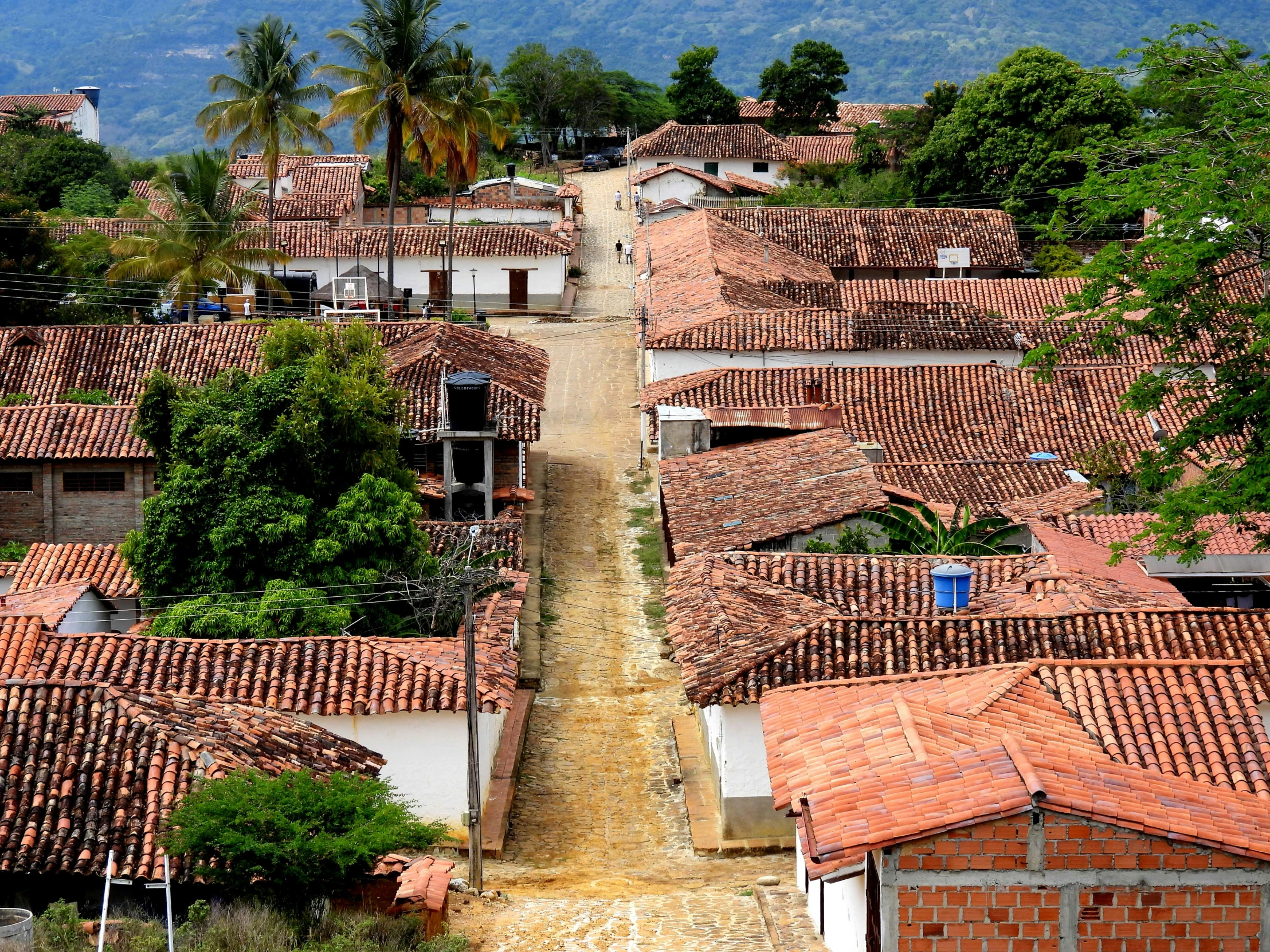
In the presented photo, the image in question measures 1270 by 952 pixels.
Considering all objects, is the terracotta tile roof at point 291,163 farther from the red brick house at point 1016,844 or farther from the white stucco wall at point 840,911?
the red brick house at point 1016,844

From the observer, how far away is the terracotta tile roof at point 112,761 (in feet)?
48.9

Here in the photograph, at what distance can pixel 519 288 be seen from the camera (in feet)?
178

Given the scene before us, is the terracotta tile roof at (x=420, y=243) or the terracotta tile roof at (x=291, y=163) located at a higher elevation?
the terracotta tile roof at (x=291, y=163)

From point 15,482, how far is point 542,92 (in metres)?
55.6

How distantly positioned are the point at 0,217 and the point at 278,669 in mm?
28981

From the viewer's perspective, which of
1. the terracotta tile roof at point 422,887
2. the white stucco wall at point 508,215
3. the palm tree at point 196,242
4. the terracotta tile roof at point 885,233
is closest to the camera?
the terracotta tile roof at point 422,887

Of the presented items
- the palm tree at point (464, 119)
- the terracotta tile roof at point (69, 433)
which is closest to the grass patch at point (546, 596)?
the terracotta tile roof at point (69, 433)

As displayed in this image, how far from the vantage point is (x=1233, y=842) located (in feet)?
38.9

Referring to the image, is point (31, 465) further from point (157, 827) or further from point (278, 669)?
point (157, 827)

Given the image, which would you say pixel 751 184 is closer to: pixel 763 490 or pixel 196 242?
pixel 196 242

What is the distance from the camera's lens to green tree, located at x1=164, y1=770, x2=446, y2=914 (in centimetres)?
1380

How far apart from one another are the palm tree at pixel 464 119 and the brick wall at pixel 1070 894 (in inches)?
1340

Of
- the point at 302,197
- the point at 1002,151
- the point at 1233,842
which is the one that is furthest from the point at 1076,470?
the point at 302,197

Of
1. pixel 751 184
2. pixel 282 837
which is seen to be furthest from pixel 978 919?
pixel 751 184
